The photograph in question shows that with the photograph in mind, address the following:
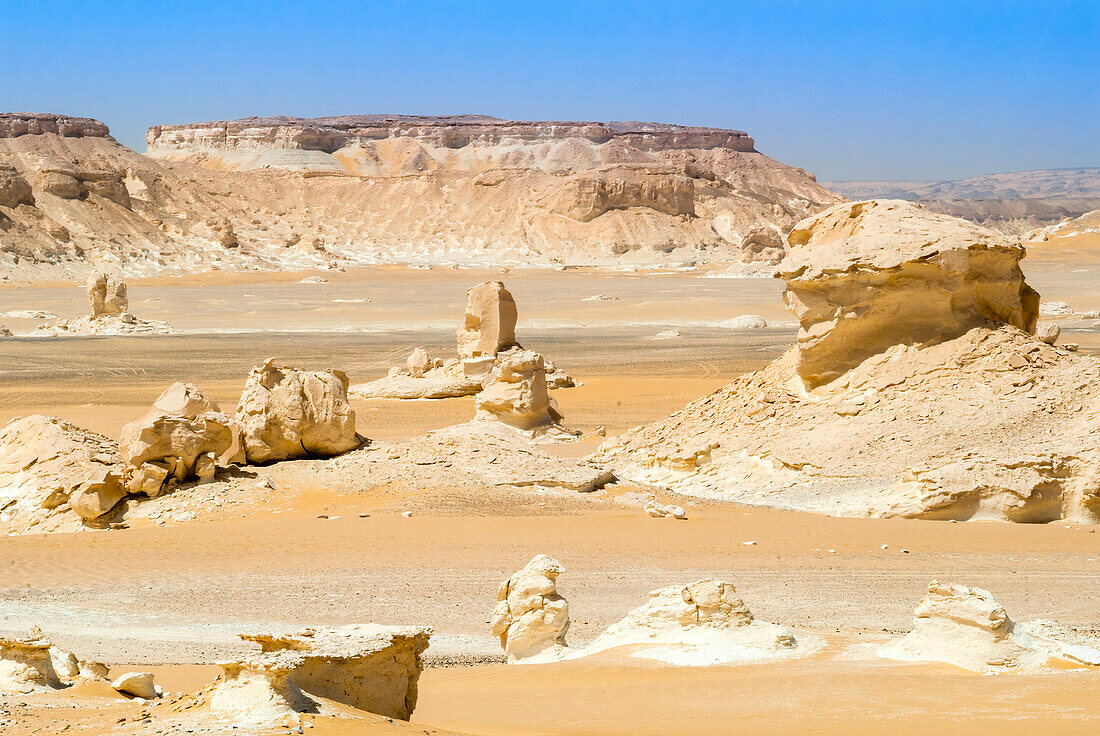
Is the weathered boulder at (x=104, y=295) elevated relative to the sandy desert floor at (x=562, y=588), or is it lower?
elevated

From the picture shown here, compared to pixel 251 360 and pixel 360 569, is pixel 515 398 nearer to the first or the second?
pixel 360 569

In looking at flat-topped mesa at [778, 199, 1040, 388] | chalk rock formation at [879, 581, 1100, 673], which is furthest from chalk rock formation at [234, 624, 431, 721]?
flat-topped mesa at [778, 199, 1040, 388]

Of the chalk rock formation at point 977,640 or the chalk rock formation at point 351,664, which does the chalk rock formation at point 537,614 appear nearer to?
the chalk rock formation at point 351,664

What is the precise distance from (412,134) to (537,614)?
139064 mm

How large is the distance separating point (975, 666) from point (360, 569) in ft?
18.5

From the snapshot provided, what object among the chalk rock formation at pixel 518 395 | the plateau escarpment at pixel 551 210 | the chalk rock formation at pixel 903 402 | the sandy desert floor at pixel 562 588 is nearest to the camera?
the sandy desert floor at pixel 562 588

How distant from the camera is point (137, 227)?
76.9 meters

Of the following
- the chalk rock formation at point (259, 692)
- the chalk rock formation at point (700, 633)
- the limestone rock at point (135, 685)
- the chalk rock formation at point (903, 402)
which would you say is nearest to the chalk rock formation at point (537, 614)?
the chalk rock formation at point (700, 633)

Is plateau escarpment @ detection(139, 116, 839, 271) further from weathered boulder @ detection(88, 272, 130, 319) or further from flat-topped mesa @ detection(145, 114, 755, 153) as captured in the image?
weathered boulder @ detection(88, 272, 130, 319)

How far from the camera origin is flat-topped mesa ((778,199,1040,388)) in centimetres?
1368

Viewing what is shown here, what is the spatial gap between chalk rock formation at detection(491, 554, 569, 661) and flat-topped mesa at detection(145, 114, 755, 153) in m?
130

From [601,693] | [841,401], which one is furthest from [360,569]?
[841,401]

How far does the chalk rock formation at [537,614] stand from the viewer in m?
7.46

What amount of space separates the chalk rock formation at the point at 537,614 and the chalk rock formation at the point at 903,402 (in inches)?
228
